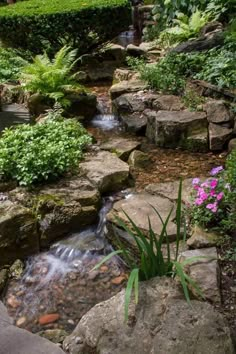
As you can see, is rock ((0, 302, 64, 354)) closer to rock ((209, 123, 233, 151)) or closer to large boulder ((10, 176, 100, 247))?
large boulder ((10, 176, 100, 247))

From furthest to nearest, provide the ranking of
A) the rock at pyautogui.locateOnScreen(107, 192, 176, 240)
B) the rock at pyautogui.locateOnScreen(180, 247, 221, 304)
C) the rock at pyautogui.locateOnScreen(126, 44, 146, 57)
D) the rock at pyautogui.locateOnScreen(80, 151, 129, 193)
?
1. the rock at pyautogui.locateOnScreen(126, 44, 146, 57)
2. the rock at pyautogui.locateOnScreen(80, 151, 129, 193)
3. the rock at pyautogui.locateOnScreen(107, 192, 176, 240)
4. the rock at pyautogui.locateOnScreen(180, 247, 221, 304)

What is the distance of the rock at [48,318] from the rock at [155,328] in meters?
0.68

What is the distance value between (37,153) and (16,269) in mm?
1224

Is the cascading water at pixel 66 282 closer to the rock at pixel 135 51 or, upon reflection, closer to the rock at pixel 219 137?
the rock at pixel 219 137

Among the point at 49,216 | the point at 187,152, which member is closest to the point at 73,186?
the point at 49,216

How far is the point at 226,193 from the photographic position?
3367 mm

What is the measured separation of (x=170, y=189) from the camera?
171 inches

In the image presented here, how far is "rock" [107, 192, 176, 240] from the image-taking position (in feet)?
12.1

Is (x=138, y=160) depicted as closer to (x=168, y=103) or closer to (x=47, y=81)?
(x=168, y=103)

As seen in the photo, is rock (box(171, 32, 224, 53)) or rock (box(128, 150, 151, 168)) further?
rock (box(171, 32, 224, 53))

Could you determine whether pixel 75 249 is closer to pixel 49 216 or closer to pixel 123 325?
pixel 49 216

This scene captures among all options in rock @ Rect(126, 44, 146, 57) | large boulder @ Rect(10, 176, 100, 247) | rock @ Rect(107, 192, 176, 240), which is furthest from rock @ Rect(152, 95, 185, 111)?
rock @ Rect(126, 44, 146, 57)

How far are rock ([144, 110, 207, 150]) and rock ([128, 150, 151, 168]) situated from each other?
499 millimetres

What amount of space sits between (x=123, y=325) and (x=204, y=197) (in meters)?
1.39
